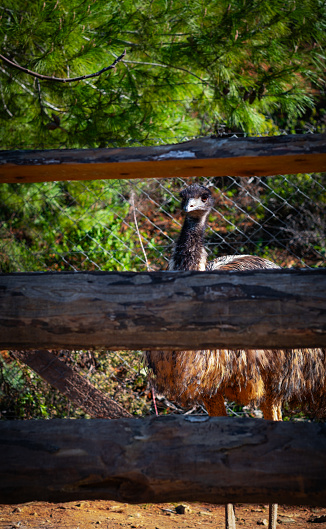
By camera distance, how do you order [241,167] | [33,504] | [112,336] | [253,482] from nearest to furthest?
[253,482], [112,336], [241,167], [33,504]

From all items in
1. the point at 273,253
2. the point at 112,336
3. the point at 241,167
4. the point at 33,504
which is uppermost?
the point at 273,253

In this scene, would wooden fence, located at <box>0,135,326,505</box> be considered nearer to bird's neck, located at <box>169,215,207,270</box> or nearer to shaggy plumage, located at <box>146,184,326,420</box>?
shaggy plumage, located at <box>146,184,326,420</box>

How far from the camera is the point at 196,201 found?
3432mm

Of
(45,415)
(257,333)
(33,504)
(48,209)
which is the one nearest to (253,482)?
(257,333)

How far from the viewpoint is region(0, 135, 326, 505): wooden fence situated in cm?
163

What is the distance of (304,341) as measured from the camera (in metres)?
1.72

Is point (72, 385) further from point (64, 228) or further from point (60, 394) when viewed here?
point (64, 228)

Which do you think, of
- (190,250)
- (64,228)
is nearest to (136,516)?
(190,250)

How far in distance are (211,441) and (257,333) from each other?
37 cm

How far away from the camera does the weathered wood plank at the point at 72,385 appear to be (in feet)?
12.1

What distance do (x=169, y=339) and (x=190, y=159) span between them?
60 cm

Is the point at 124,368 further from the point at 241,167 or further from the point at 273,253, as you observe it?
the point at 241,167

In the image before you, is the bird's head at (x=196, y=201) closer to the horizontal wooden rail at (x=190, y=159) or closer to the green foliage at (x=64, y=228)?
the green foliage at (x=64, y=228)

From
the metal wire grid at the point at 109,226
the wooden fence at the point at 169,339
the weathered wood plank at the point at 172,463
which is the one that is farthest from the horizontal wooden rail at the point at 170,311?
the metal wire grid at the point at 109,226
